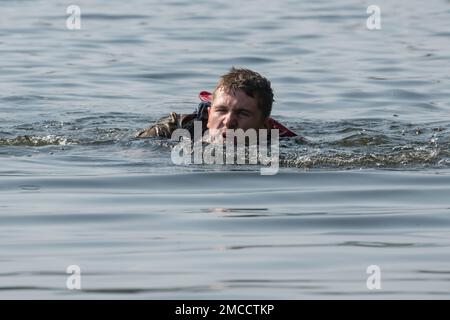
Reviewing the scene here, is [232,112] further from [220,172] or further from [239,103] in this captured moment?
[220,172]

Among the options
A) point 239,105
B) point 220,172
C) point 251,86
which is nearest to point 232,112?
point 239,105

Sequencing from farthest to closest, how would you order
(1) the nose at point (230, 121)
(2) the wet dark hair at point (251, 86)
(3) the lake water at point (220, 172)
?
(2) the wet dark hair at point (251, 86), (1) the nose at point (230, 121), (3) the lake water at point (220, 172)

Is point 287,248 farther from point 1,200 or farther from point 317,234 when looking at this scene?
point 1,200

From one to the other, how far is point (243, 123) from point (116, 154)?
103cm

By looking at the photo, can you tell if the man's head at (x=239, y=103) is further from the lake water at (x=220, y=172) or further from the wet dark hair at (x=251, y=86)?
the lake water at (x=220, y=172)

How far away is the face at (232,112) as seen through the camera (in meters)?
11.1

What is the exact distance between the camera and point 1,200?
9.30 m

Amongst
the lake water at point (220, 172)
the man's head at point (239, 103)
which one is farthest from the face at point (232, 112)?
the lake water at point (220, 172)

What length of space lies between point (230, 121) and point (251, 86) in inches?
15.6

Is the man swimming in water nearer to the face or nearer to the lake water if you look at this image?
the face

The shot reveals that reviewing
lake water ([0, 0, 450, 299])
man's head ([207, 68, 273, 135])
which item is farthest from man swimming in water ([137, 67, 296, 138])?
lake water ([0, 0, 450, 299])

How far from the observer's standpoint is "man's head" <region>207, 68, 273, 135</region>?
11117mm

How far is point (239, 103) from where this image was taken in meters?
11.2
